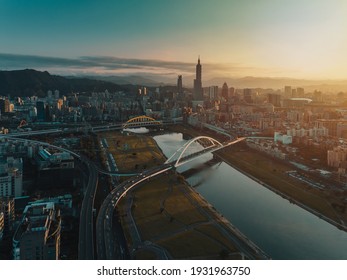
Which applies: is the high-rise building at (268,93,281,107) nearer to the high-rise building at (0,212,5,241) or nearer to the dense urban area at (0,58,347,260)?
the dense urban area at (0,58,347,260)

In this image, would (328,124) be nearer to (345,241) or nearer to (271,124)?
(271,124)

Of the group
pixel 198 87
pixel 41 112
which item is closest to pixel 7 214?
pixel 41 112

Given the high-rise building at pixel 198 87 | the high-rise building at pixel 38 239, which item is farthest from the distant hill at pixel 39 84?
the high-rise building at pixel 38 239

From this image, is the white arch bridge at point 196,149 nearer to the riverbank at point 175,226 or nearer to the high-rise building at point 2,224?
the riverbank at point 175,226

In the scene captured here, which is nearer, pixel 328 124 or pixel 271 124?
pixel 328 124

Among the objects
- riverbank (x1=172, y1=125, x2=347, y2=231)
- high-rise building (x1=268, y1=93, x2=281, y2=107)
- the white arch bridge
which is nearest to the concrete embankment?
riverbank (x1=172, y1=125, x2=347, y2=231)

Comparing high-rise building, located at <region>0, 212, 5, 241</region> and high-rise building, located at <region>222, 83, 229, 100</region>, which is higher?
high-rise building, located at <region>222, 83, 229, 100</region>

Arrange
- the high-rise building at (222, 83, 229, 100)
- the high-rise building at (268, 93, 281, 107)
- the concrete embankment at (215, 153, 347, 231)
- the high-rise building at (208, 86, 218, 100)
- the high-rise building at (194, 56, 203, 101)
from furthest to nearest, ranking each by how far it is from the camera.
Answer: the high-rise building at (208, 86, 218, 100)
the high-rise building at (222, 83, 229, 100)
the high-rise building at (194, 56, 203, 101)
the high-rise building at (268, 93, 281, 107)
the concrete embankment at (215, 153, 347, 231)
